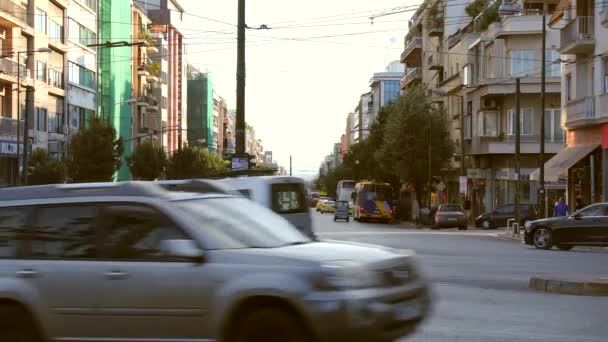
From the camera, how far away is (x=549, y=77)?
65.8 metres

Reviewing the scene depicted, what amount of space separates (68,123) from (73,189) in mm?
68450

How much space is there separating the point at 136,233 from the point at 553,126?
Result: 5895cm

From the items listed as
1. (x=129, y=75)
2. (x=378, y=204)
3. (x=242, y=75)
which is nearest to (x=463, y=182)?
(x=378, y=204)

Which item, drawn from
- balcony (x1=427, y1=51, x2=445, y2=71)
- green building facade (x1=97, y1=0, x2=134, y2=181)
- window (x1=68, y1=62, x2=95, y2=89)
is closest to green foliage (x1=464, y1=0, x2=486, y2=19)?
balcony (x1=427, y1=51, x2=445, y2=71)

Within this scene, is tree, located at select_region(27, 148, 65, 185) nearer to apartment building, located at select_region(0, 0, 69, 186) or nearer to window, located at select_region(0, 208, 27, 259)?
apartment building, located at select_region(0, 0, 69, 186)

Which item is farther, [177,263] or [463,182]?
[463,182]

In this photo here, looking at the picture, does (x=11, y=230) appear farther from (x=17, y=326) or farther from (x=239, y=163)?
(x=239, y=163)

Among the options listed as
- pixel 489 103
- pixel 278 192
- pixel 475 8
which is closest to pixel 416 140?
pixel 489 103

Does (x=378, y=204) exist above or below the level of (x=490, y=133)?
below

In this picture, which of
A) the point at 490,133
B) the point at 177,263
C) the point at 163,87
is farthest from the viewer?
the point at 163,87

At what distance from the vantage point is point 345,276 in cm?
835

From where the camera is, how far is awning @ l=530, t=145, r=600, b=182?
45375 millimetres

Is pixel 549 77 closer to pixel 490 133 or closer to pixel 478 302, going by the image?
pixel 490 133

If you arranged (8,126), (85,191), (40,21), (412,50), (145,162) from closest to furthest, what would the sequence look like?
(85,191), (8,126), (40,21), (145,162), (412,50)
